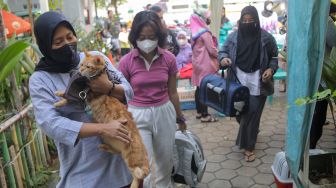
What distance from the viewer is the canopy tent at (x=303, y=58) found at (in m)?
2.05

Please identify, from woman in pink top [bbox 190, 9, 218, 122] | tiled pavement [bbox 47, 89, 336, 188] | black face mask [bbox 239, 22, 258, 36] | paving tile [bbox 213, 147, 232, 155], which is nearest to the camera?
tiled pavement [bbox 47, 89, 336, 188]

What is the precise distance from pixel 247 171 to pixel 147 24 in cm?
209

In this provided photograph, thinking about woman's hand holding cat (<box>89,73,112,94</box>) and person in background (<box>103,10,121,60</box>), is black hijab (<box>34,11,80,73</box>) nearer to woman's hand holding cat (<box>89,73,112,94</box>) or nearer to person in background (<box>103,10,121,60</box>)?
woman's hand holding cat (<box>89,73,112,94</box>)

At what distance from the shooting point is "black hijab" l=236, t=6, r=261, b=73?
3.85m

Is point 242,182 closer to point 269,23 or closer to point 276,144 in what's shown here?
point 276,144

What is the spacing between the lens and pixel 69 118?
1752 mm

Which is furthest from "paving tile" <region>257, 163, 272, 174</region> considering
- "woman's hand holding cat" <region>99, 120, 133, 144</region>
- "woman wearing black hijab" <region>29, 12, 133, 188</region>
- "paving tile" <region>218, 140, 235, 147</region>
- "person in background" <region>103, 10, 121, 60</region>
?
"person in background" <region>103, 10, 121, 60</region>

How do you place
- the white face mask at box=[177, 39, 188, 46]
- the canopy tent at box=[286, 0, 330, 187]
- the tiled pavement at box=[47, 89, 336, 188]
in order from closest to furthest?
the canopy tent at box=[286, 0, 330, 187]
the tiled pavement at box=[47, 89, 336, 188]
the white face mask at box=[177, 39, 188, 46]

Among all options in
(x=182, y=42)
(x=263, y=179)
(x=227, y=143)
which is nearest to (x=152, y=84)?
(x=263, y=179)

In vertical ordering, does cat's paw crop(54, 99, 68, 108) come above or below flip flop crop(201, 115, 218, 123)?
above

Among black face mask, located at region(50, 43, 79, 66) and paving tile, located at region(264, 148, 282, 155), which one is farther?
paving tile, located at region(264, 148, 282, 155)

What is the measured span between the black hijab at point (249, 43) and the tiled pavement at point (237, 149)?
112 cm

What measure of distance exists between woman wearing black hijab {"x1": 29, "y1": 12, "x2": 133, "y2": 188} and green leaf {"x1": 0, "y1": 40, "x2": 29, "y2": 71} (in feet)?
3.85

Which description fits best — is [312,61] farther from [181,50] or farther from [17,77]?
[181,50]
